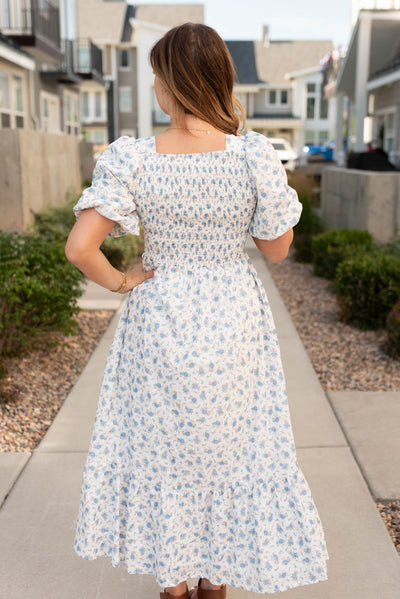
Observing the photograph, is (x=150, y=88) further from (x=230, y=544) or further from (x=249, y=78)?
(x=230, y=544)

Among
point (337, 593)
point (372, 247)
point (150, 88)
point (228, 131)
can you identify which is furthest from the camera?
point (150, 88)

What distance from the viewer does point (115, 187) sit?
197 centimetres

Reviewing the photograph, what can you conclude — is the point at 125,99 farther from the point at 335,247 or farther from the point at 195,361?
the point at 195,361

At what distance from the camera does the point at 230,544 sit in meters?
2.24

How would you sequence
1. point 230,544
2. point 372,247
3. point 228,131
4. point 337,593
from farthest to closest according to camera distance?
point 372,247 → point 337,593 → point 230,544 → point 228,131

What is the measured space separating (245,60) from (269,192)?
149 feet

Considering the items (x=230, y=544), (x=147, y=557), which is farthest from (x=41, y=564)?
(x=230, y=544)

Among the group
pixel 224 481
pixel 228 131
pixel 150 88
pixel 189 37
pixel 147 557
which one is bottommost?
pixel 147 557

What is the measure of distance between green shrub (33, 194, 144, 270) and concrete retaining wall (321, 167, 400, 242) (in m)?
2.98

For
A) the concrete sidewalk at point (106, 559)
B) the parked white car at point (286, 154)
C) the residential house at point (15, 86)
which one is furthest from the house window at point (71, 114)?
the concrete sidewalk at point (106, 559)

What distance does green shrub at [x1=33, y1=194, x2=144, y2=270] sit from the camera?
8734mm

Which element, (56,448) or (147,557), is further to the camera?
(56,448)

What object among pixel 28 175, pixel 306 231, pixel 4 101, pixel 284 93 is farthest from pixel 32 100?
pixel 284 93

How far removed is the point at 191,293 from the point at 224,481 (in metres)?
0.63
